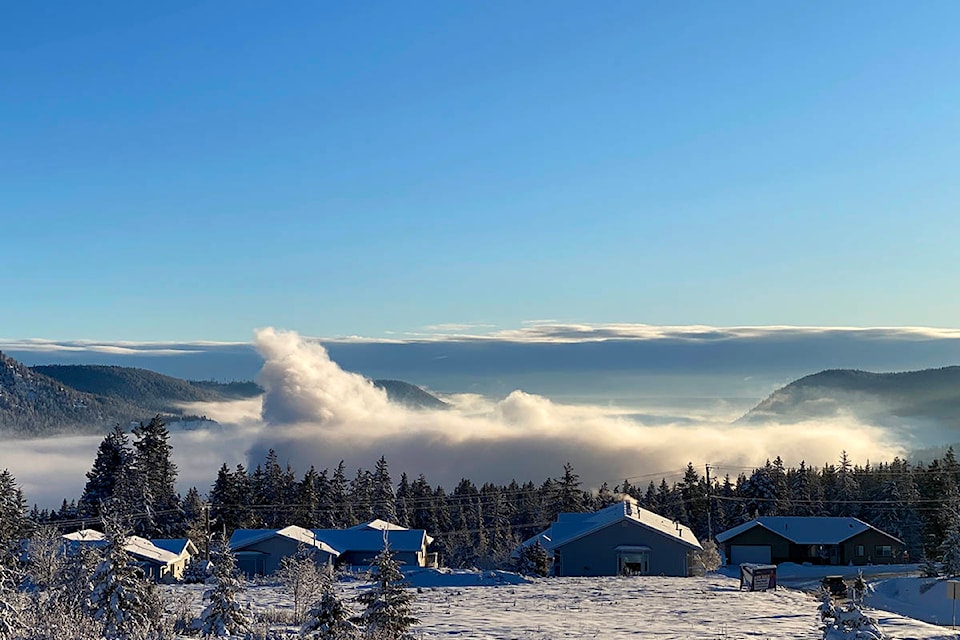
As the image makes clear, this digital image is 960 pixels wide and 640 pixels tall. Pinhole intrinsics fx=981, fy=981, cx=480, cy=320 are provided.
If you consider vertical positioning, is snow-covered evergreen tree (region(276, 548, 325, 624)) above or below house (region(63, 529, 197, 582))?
above

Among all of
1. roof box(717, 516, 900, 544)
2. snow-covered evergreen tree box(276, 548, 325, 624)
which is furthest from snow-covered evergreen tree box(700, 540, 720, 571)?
snow-covered evergreen tree box(276, 548, 325, 624)

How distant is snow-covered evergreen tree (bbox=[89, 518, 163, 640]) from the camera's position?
26594 mm

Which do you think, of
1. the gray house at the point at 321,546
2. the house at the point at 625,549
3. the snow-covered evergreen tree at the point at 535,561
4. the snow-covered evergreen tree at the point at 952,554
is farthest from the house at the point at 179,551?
the snow-covered evergreen tree at the point at 952,554

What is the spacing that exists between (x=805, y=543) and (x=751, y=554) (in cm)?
514

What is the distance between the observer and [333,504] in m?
118

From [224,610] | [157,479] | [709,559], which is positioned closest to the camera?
[224,610]

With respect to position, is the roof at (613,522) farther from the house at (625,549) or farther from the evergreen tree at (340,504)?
the evergreen tree at (340,504)

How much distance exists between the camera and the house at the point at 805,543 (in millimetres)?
94500

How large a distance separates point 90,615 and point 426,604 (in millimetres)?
19741

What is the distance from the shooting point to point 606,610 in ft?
134

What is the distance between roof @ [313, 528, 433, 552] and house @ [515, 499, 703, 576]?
1880 centimetres

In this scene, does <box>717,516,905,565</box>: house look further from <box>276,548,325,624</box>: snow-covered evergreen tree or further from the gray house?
<box>276,548,325,624</box>: snow-covered evergreen tree

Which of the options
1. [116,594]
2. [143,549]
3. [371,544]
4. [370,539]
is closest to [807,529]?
[370,539]

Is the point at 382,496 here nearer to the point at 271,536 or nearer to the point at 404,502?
the point at 404,502
